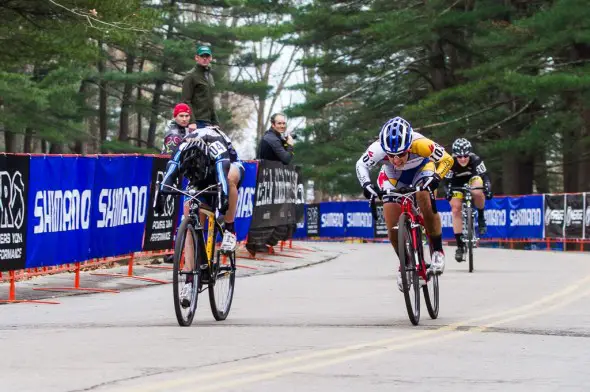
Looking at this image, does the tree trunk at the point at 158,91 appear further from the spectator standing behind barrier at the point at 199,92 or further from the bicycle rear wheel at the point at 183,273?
the bicycle rear wheel at the point at 183,273

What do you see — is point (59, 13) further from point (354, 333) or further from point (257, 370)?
point (257, 370)

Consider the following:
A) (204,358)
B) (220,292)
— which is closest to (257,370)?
(204,358)

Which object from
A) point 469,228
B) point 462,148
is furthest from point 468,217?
point 462,148

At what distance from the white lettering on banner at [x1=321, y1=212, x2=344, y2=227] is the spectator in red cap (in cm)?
3157

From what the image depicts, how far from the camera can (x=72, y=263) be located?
47.4 ft

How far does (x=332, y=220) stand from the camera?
4922 centimetres

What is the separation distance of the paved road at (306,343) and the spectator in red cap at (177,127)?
2023 mm

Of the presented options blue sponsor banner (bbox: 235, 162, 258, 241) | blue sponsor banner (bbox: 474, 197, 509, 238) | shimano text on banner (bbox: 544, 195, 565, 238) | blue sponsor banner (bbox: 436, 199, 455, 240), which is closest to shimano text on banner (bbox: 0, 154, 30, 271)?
blue sponsor banner (bbox: 235, 162, 258, 241)

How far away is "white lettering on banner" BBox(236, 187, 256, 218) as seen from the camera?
795 inches

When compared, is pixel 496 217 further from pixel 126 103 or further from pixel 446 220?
pixel 126 103

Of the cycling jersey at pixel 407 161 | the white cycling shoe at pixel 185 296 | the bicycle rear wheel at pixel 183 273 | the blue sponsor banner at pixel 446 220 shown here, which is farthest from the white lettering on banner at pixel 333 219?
the white cycling shoe at pixel 185 296

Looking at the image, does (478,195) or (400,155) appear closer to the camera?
(400,155)

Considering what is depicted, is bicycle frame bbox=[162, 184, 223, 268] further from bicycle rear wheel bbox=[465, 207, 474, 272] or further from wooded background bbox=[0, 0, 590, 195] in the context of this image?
wooded background bbox=[0, 0, 590, 195]

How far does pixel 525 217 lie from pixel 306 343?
29.3 meters
